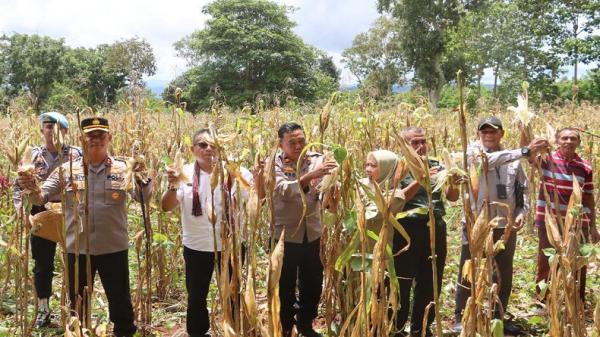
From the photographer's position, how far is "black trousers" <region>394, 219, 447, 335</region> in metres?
2.59

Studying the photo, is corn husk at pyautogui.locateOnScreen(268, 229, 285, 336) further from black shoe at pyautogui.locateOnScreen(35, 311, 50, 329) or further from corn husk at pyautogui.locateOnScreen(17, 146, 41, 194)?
black shoe at pyautogui.locateOnScreen(35, 311, 50, 329)

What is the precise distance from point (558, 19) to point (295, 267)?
60.7ft

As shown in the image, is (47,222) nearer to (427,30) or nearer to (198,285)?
(198,285)

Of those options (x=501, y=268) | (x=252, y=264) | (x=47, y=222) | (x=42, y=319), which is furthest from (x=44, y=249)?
(x=501, y=268)

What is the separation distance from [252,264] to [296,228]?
152cm

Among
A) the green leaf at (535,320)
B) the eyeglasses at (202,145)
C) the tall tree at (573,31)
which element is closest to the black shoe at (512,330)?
the green leaf at (535,320)

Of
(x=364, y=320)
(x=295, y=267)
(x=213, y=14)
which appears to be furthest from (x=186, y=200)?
(x=213, y=14)

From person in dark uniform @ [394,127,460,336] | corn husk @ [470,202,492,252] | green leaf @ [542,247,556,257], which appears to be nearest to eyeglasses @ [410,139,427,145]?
person in dark uniform @ [394,127,460,336]

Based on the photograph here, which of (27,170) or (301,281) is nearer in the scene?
(27,170)

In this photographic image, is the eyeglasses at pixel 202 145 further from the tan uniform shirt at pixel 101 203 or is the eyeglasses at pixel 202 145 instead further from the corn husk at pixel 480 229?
the corn husk at pixel 480 229

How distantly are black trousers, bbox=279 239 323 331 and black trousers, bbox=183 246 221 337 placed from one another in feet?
1.25

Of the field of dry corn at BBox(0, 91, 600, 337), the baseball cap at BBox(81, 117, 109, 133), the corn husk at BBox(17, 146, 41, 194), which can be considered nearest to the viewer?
the field of dry corn at BBox(0, 91, 600, 337)

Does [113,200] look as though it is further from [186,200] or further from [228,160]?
[228,160]

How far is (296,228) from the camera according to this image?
8.77 feet
